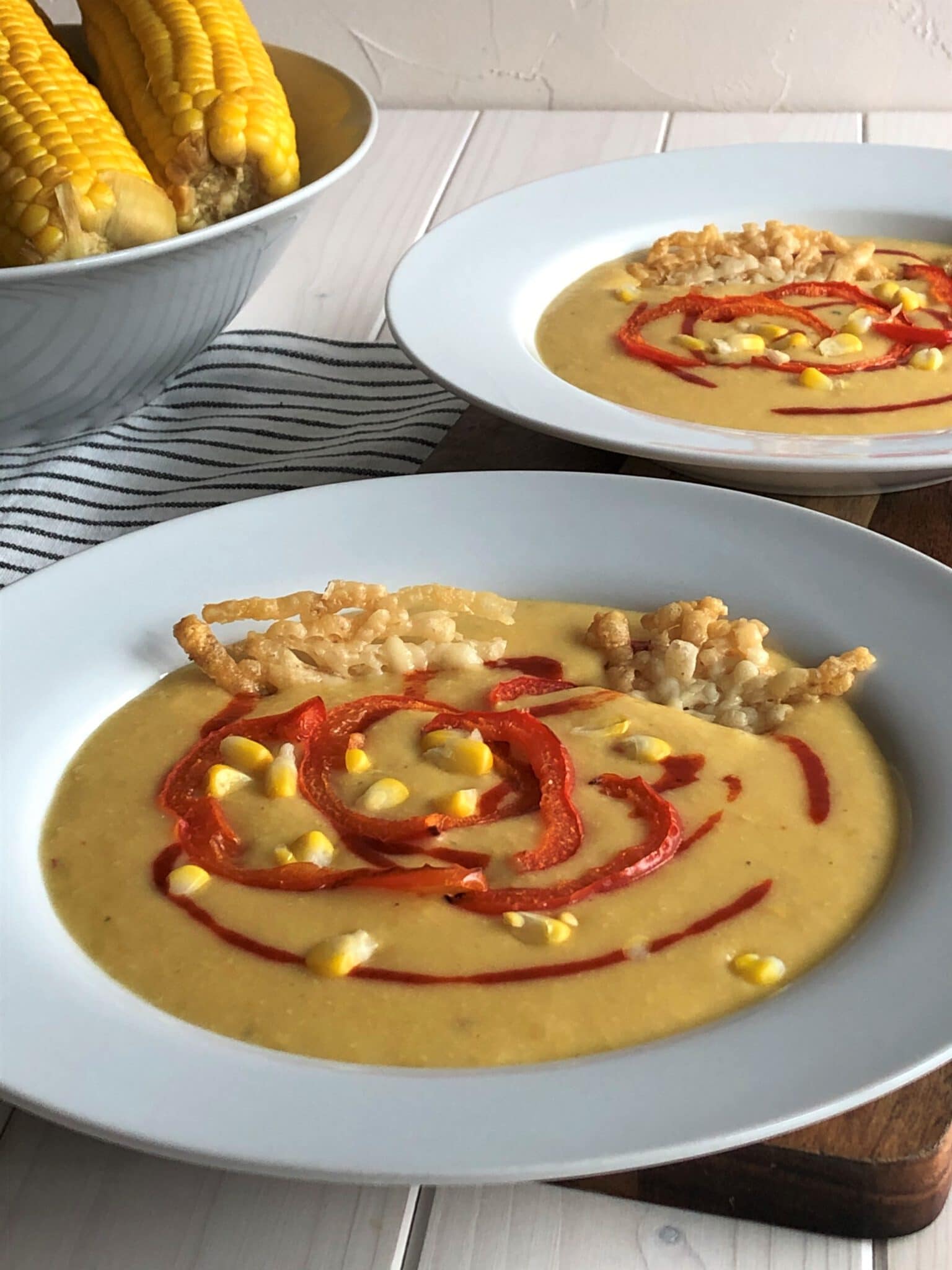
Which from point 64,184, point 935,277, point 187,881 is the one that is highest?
point 64,184

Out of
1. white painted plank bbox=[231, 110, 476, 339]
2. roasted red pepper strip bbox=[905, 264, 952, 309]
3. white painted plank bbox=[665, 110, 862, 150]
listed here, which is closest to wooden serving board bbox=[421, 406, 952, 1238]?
roasted red pepper strip bbox=[905, 264, 952, 309]

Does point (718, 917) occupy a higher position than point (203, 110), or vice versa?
point (203, 110)

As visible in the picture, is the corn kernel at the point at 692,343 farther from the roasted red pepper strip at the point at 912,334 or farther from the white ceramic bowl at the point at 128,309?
the white ceramic bowl at the point at 128,309

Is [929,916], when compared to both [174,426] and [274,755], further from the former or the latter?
[174,426]

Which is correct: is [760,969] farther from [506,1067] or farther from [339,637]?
[339,637]

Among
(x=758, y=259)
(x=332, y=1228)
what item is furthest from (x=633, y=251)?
(x=332, y=1228)

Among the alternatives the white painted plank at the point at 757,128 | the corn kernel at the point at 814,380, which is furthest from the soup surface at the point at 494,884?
the white painted plank at the point at 757,128

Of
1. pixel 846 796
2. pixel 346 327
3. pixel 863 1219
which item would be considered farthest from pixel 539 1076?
pixel 346 327

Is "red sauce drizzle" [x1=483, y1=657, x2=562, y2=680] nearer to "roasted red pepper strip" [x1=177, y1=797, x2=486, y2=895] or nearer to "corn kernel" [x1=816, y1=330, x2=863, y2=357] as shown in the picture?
"roasted red pepper strip" [x1=177, y1=797, x2=486, y2=895]
